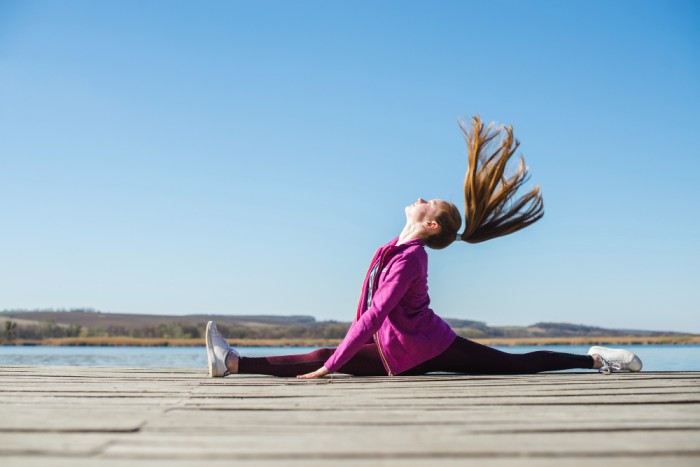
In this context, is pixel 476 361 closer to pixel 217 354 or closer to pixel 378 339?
pixel 378 339

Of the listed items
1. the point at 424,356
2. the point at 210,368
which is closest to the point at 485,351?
the point at 424,356

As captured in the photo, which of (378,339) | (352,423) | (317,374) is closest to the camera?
(352,423)

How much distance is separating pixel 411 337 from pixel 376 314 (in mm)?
407

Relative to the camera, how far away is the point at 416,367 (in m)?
5.01

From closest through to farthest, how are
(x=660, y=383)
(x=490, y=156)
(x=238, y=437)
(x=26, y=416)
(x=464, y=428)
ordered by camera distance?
(x=238, y=437) < (x=464, y=428) < (x=26, y=416) < (x=660, y=383) < (x=490, y=156)

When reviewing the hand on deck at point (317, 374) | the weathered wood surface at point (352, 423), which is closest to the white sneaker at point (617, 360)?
the weathered wood surface at point (352, 423)

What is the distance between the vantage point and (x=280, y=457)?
1.92 metres

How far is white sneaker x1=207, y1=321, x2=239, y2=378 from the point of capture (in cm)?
479

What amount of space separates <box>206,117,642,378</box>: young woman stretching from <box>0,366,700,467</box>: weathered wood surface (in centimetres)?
62

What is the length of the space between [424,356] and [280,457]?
3.09 meters

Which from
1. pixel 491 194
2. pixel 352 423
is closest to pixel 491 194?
pixel 491 194

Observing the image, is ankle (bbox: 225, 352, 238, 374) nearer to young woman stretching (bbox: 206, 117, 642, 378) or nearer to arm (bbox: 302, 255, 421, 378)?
young woman stretching (bbox: 206, 117, 642, 378)

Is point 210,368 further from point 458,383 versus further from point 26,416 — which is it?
point 26,416

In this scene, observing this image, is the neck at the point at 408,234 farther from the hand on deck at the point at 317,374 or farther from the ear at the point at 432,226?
the hand on deck at the point at 317,374
